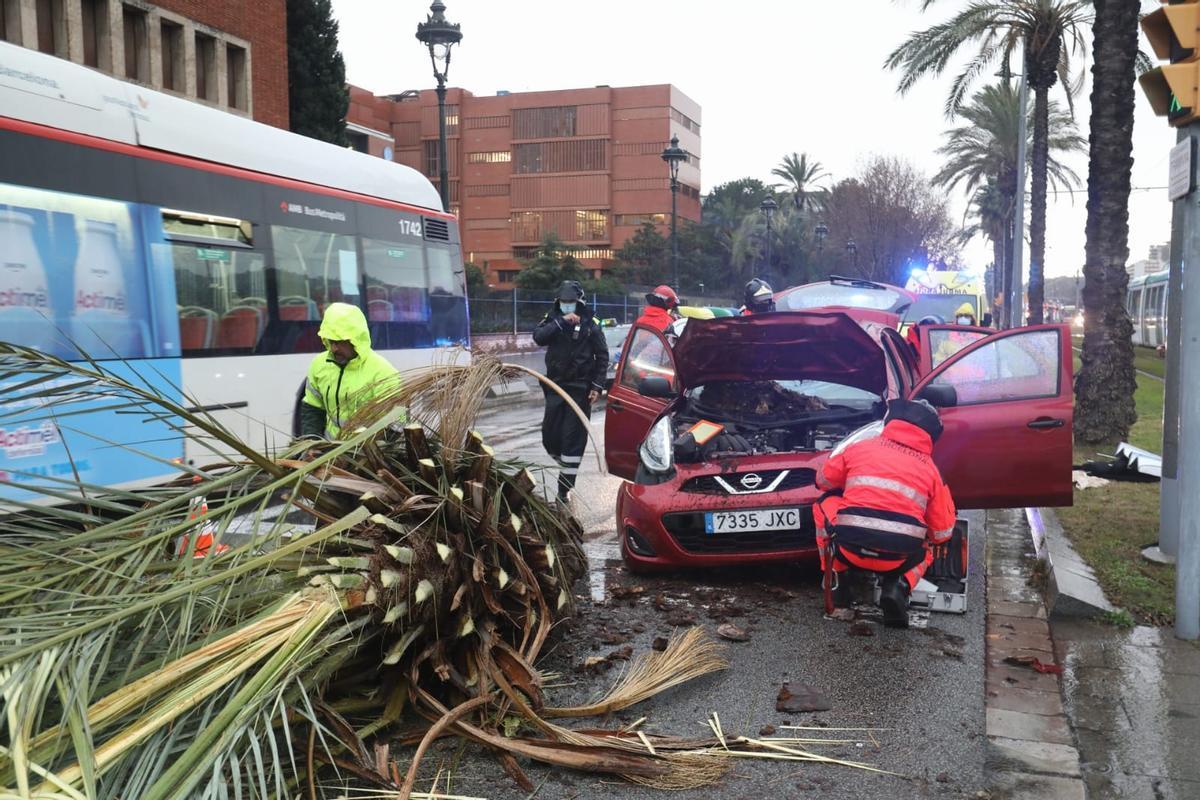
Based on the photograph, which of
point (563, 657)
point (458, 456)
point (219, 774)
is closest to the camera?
point (219, 774)

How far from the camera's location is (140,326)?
8.30 meters

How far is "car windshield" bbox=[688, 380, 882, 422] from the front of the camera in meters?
7.14

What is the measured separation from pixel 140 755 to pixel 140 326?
21.1 feet

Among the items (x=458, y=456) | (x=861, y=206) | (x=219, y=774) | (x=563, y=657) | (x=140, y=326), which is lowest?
(x=563, y=657)

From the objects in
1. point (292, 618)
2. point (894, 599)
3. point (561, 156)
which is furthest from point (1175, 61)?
point (561, 156)

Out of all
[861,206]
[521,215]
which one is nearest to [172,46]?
[861,206]

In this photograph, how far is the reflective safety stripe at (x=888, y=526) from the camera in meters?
4.83

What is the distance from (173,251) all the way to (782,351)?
17.7 ft

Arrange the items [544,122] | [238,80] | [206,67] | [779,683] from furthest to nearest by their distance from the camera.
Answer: [544,122]
[238,80]
[206,67]
[779,683]

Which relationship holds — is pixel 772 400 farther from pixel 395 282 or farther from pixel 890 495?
pixel 395 282

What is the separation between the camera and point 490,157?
89375 millimetres

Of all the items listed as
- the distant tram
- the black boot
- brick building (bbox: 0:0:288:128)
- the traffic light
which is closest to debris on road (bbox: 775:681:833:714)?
the black boot

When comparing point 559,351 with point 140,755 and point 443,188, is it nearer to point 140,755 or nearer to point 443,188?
point 140,755

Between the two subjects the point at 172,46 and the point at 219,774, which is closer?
the point at 219,774
